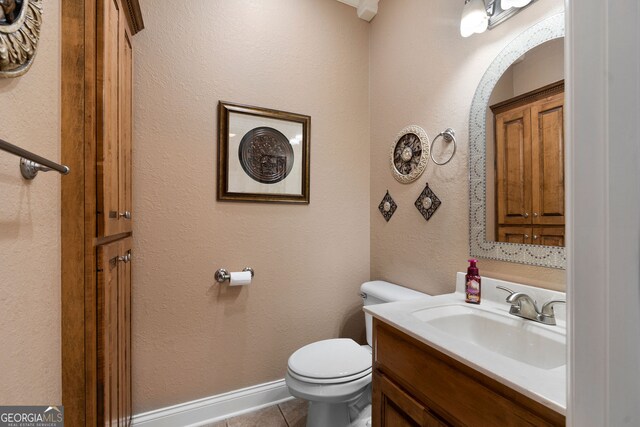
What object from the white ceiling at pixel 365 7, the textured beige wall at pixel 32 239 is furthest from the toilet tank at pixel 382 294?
the white ceiling at pixel 365 7

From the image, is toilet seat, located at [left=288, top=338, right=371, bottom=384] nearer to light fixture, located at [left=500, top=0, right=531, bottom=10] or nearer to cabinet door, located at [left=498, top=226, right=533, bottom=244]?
cabinet door, located at [left=498, top=226, right=533, bottom=244]

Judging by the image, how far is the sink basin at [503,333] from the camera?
861mm

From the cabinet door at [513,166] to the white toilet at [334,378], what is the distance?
633mm

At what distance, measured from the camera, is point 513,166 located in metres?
1.13

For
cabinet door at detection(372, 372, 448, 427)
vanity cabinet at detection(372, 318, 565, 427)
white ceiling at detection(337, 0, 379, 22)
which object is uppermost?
white ceiling at detection(337, 0, 379, 22)

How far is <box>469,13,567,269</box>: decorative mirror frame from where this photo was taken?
3.34ft

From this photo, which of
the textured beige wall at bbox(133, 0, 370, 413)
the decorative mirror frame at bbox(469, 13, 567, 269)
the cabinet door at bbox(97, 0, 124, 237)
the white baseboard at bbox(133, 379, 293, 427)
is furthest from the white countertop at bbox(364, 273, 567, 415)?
the white baseboard at bbox(133, 379, 293, 427)

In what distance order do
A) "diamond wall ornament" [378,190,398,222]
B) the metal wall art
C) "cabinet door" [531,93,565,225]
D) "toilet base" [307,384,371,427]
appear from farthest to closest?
"diamond wall ornament" [378,190,398,222] → "toilet base" [307,384,371,427] → "cabinet door" [531,93,565,225] → the metal wall art

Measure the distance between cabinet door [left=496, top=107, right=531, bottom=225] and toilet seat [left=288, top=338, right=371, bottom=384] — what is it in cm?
92

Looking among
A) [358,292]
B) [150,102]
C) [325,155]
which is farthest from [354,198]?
[150,102]

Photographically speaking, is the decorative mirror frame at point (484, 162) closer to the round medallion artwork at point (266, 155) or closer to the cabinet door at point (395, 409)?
the cabinet door at point (395, 409)

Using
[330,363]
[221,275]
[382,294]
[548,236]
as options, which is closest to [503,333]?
[548,236]

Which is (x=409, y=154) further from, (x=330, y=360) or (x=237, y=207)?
(x=330, y=360)

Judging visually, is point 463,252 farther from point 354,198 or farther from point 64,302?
point 64,302
